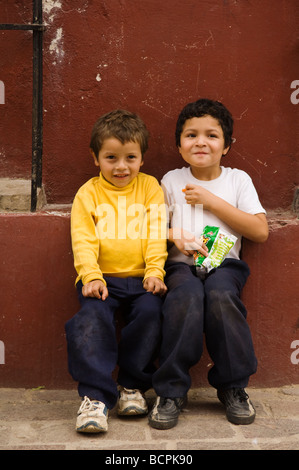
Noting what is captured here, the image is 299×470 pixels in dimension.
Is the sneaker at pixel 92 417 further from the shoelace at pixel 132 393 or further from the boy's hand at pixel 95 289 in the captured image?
the boy's hand at pixel 95 289

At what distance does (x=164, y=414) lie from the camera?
2709 mm

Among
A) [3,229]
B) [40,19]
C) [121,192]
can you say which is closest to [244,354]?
[121,192]

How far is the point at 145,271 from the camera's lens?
2.92 meters

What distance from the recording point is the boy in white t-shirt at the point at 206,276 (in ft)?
8.96

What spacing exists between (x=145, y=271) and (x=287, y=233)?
2.37ft

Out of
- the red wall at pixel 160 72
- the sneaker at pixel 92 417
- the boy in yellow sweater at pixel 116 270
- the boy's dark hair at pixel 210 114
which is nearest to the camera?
the sneaker at pixel 92 417

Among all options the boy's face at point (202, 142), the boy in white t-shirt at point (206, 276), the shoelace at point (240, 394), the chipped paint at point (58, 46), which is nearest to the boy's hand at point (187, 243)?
the boy in white t-shirt at point (206, 276)

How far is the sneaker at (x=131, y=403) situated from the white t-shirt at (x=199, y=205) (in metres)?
0.65

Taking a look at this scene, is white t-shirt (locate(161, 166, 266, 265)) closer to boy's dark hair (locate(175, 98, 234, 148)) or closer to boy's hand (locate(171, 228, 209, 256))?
boy's hand (locate(171, 228, 209, 256))

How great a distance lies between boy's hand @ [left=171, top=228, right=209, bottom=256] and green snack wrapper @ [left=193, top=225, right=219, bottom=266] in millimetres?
17

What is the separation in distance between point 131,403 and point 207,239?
801 mm

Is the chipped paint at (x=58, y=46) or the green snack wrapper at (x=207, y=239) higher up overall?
the chipped paint at (x=58, y=46)

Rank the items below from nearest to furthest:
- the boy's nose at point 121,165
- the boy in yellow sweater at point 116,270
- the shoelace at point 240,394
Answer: the boy in yellow sweater at point 116,270 < the shoelace at point 240,394 < the boy's nose at point 121,165

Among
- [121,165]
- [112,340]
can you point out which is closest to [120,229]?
[121,165]
